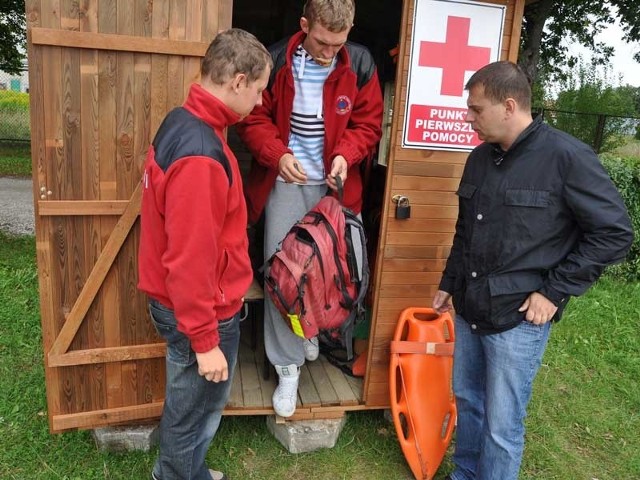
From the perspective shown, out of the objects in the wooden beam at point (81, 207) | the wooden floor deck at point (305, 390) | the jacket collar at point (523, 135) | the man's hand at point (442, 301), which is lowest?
the wooden floor deck at point (305, 390)

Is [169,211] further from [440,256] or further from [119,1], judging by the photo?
[440,256]

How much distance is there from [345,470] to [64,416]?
145cm

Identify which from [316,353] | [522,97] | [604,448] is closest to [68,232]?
[316,353]

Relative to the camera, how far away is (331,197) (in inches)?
110

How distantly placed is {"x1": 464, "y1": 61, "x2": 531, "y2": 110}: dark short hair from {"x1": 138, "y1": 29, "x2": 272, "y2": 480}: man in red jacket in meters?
0.85

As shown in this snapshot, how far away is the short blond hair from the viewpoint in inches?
97.0

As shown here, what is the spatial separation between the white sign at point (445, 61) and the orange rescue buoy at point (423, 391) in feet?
3.13

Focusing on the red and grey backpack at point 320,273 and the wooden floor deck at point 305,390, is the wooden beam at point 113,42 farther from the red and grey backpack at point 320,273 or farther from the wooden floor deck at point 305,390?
the wooden floor deck at point 305,390

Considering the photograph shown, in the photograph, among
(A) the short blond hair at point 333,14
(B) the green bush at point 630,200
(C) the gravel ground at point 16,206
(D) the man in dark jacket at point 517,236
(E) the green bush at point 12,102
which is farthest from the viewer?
(E) the green bush at point 12,102

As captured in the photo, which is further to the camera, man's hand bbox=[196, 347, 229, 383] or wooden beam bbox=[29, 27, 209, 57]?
wooden beam bbox=[29, 27, 209, 57]

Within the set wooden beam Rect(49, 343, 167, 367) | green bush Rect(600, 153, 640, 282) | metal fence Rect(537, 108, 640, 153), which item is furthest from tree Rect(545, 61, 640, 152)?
wooden beam Rect(49, 343, 167, 367)

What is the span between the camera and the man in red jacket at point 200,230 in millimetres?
1776

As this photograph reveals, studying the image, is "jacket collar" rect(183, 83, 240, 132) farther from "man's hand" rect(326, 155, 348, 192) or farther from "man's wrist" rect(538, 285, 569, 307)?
"man's wrist" rect(538, 285, 569, 307)

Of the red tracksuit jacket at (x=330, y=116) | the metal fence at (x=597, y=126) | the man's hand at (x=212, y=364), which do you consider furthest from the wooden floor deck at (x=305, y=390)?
the metal fence at (x=597, y=126)
